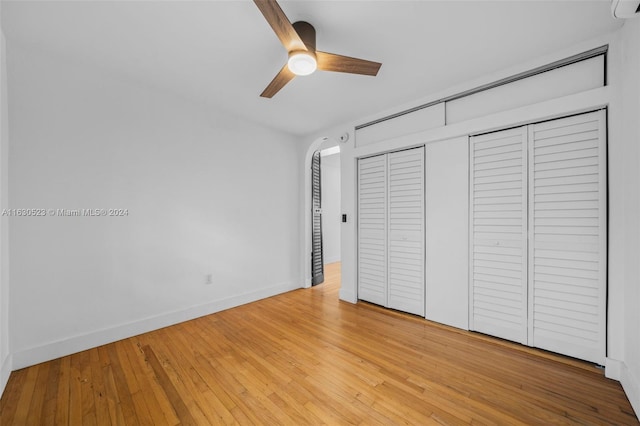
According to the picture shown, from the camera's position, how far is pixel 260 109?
10.5 feet

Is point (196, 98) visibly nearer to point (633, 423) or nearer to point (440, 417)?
point (440, 417)

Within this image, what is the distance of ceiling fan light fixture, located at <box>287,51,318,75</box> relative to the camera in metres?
1.64

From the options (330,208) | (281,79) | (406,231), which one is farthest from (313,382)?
(330,208)

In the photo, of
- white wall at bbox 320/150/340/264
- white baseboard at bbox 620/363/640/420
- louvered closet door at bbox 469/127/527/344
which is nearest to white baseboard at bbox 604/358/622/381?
white baseboard at bbox 620/363/640/420

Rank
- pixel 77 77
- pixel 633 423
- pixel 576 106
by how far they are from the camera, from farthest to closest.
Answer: pixel 77 77 → pixel 576 106 → pixel 633 423

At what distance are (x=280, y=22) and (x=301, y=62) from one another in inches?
12.0

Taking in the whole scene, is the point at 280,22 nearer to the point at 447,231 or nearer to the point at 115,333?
the point at 447,231

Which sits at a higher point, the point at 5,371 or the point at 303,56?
the point at 303,56

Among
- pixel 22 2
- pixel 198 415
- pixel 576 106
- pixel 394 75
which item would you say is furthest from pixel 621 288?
pixel 22 2

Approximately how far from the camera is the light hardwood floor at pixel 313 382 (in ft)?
5.06

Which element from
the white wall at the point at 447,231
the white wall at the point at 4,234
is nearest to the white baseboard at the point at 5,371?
the white wall at the point at 4,234

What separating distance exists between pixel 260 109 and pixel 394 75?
1649mm

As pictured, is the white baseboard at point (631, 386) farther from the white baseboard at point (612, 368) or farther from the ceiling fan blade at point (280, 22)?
the ceiling fan blade at point (280, 22)

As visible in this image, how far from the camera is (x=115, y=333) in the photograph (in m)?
2.46
